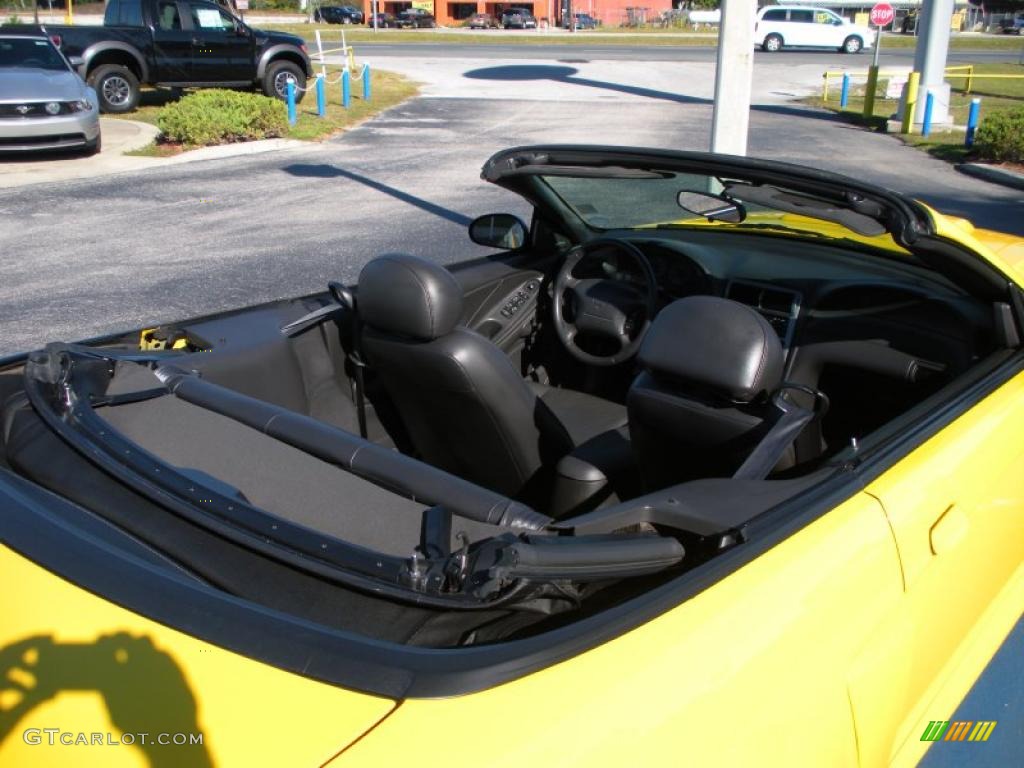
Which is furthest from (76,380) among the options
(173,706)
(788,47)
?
(788,47)

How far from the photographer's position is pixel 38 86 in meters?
12.6

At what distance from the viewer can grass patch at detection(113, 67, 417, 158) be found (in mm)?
15938

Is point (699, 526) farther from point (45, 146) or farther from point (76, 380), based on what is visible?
point (45, 146)

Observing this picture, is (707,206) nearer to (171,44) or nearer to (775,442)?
(775,442)

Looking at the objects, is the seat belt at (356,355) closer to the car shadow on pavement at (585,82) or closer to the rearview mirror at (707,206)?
the rearview mirror at (707,206)

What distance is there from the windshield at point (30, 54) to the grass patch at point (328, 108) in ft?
5.33

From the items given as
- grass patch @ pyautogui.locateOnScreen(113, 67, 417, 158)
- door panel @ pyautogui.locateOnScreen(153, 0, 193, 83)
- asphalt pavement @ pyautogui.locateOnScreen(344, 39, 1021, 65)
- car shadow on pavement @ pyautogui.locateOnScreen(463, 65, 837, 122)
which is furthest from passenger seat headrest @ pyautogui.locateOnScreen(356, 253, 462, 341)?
asphalt pavement @ pyautogui.locateOnScreen(344, 39, 1021, 65)

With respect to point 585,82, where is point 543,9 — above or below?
above

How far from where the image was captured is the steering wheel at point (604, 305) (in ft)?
12.4

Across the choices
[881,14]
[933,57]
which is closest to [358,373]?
[933,57]

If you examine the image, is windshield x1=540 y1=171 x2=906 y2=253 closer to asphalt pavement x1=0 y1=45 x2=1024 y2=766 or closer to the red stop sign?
asphalt pavement x1=0 y1=45 x2=1024 y2=766

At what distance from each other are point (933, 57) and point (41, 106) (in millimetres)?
15228

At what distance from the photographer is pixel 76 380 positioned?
235 centimetres

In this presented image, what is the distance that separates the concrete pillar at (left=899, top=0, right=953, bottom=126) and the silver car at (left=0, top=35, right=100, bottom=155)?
1415 cm
